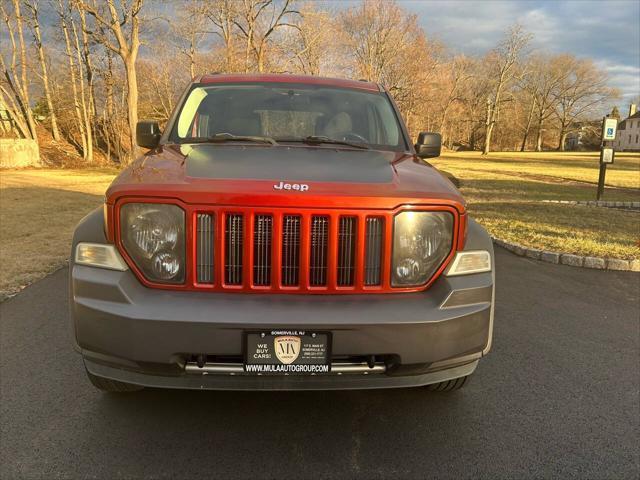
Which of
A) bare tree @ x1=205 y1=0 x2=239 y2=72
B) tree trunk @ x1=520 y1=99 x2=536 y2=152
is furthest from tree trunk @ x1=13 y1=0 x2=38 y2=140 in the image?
tree trunk @ x1=520 y1=99 x2=536 y2=152

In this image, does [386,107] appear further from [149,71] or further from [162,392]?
[149,71]

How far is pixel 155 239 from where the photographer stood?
239 centimetres

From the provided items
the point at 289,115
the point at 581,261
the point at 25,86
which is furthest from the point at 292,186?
the point at 25,86

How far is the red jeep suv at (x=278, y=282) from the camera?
223 cm

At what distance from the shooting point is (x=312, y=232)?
2.35 meters

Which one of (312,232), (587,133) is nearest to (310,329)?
(312,232)

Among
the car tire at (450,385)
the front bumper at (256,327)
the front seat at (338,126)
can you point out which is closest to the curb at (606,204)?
the front seat at (338,126)

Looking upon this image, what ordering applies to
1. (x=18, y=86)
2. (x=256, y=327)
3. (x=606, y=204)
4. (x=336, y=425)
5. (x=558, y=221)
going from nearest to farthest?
(x=256, y=327), (x=336, y=425), (x=558, y=221), (x=606, y=204), (x=18, y=86)

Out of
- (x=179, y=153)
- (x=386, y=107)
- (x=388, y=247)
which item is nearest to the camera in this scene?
(x=388, y=247)

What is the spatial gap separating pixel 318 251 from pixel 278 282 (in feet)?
0.77

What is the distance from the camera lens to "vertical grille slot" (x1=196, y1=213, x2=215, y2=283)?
2344 millimetres

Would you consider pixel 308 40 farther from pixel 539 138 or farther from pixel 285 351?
pixel 539 138

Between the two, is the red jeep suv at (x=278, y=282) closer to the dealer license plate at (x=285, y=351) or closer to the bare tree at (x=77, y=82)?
the dealer license plate at (x=285, y=351)

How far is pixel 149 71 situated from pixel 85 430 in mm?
40835
